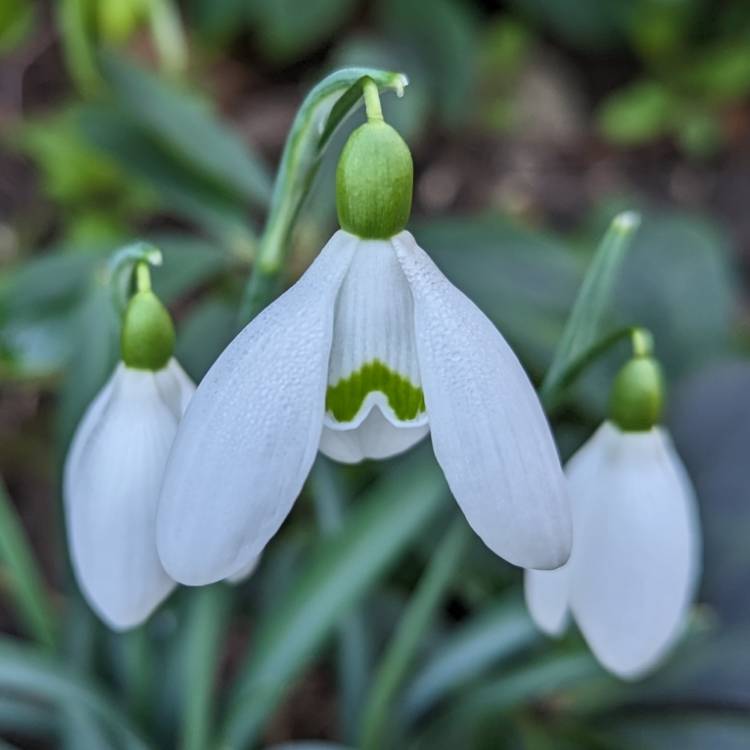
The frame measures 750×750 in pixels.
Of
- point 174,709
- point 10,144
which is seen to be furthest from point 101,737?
point 10,144

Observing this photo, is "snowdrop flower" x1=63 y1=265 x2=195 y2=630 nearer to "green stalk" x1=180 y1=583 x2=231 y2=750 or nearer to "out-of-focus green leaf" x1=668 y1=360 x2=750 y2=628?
"green stalk" x1=180 y1=583 x2=231 y2=750

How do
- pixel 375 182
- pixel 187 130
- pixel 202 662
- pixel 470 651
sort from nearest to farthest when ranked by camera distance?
1. pixel 375 182
2. pixel 202 662
3. pixel 470 651
4. pixel 187 130

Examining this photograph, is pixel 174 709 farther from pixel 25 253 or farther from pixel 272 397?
pixel 25 253

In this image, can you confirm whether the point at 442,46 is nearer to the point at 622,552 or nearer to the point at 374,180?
the point at 622,552

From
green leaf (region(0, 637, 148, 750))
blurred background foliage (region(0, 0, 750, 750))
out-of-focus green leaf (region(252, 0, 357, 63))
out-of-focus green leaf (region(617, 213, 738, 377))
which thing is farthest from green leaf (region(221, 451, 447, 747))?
out-of-focus green leaf (region(252, 0, 357, 63))

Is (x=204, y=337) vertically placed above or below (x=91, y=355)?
above

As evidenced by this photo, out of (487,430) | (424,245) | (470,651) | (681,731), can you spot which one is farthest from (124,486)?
(424,245)

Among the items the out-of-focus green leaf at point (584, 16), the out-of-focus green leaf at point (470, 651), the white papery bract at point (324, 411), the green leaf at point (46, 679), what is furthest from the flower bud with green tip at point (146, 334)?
the out-of-focus green leaf at point (584, 16)
